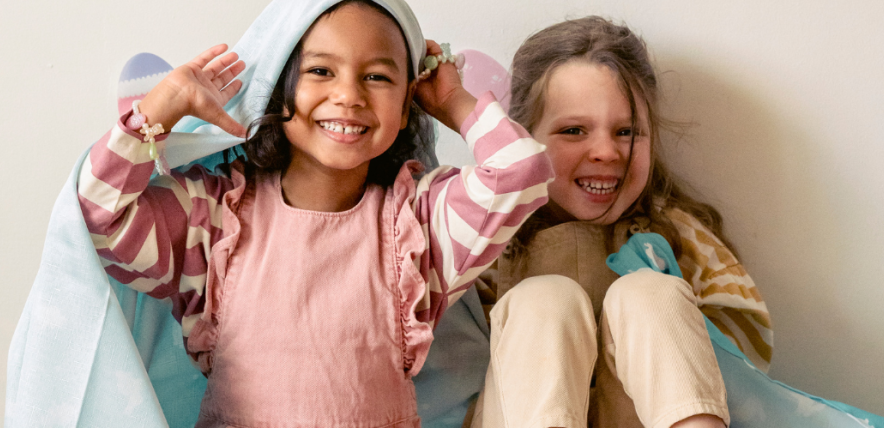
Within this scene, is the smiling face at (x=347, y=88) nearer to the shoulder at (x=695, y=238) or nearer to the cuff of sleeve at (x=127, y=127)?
the cuff of sleeve at (x=127, y=127)

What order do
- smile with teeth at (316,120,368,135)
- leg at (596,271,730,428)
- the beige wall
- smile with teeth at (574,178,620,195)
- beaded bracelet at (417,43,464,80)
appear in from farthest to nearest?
1. the beige wall
2. smile with teeth at (574,178,620,195)
3. beaded bracelet at (417,43,464,80)
4. smile with teeth at (316,120,368,135)
5. leg at (596,271,730,428)

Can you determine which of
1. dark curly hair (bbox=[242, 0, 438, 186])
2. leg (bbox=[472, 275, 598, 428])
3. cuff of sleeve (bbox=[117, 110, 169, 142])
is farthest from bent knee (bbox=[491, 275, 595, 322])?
cuff of sleeve (bbox=[117, 110, 169, 142])

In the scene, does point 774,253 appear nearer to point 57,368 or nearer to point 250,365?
point 250,365

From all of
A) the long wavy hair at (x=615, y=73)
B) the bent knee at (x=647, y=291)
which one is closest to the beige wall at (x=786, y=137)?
the long wavy hair at (x=615, y=73)

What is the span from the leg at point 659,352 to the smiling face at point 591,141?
0.21 metres

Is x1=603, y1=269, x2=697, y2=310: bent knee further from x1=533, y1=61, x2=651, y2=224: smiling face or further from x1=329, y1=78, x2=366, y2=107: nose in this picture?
x1=329, y1=78, x2=366, y2=107: nose

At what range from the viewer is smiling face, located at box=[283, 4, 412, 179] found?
0.82 m

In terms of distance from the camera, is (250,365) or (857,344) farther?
(857,344)

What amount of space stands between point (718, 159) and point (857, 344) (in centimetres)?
37

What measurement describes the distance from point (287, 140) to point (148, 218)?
0.64 ft

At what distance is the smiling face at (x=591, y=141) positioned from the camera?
1.02 m

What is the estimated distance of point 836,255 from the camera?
116 centimetres

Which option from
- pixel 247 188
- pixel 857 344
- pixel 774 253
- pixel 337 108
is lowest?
pixel 857 344

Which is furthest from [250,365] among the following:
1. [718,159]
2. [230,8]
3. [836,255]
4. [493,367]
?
[836,255]
